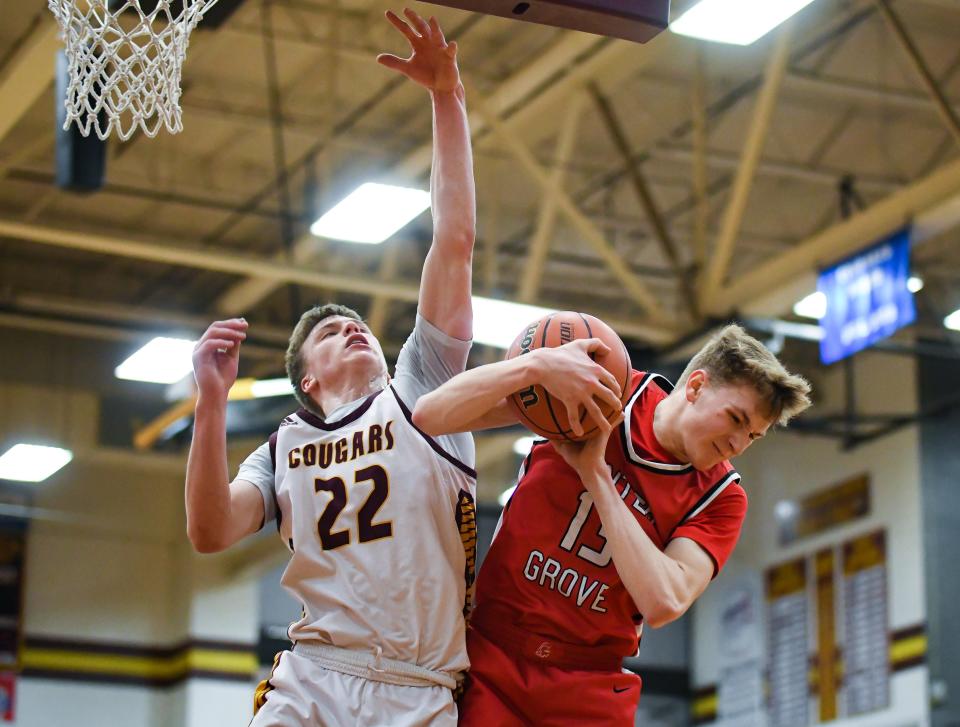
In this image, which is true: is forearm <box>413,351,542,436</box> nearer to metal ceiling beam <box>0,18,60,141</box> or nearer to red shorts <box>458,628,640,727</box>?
red shorts <box>458,628,640,727</box>

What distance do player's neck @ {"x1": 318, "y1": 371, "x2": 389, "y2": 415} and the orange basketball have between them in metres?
0.53

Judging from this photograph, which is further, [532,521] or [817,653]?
[817,653]

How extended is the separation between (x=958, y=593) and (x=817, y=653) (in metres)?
1.74

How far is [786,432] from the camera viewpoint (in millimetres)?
19625

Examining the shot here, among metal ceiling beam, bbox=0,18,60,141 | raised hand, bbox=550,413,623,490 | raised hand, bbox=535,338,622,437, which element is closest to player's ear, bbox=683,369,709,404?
raised hand, bbox=550,413,623,490

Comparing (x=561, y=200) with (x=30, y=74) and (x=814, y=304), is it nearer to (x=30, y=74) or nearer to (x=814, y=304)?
(x=814, y=304)

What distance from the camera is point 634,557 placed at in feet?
14.8

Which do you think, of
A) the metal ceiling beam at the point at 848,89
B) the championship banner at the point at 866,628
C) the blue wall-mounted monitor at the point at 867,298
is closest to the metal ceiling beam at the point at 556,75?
the metal ceiling beam at the point at 848,89

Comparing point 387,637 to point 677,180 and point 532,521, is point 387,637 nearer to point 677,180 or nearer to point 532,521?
point 532,521

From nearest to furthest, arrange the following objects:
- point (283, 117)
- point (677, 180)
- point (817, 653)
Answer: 1. point (283, 117)
2. point (677, 180)
3. point (817, 653)

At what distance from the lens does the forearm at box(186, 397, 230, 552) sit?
4.67 m

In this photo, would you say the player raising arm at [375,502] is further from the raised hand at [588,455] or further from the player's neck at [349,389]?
the raised hand at [588,455]

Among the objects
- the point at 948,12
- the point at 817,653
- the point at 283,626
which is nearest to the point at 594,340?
the point at 948,12

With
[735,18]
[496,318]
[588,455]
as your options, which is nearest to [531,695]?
[588,455]
